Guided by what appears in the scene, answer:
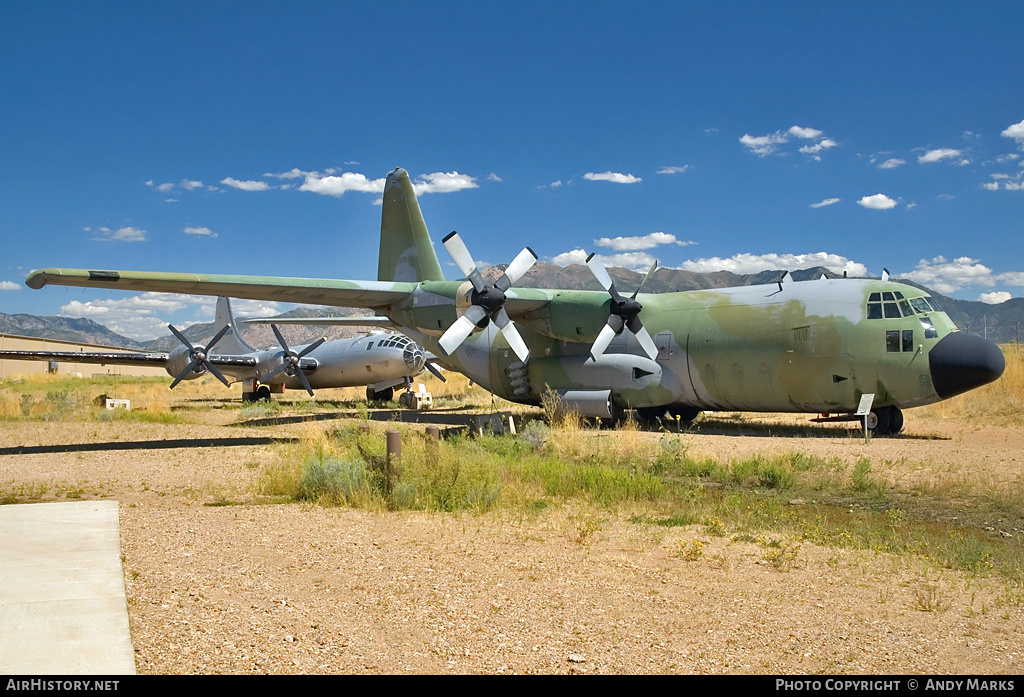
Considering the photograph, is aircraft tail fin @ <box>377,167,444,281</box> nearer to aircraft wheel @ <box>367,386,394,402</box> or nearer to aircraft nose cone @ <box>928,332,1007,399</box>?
aircraft wheel @ <box>367,386,394,402</box>

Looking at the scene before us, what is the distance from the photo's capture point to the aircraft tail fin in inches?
899

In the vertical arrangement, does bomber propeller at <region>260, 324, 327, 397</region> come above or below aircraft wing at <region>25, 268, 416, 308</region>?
below

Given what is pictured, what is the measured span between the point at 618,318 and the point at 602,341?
2.57 feet

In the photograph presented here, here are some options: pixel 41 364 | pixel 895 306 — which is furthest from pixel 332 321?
pixel 41 364

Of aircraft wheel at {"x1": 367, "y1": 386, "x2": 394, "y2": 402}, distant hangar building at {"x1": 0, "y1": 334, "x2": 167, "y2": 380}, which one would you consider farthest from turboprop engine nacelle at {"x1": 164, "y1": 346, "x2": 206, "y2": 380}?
distant hangar building at {"x1": 0, "y1": 334, "x2": 167, "y2": 380}

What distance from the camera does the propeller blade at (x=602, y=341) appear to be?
58.2 ft

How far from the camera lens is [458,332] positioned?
16.9m

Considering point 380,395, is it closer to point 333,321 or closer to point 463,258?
point 333,321

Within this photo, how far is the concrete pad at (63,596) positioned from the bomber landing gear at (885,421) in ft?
47.5

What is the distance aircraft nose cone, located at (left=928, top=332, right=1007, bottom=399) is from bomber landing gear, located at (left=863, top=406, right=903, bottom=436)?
1.32 m

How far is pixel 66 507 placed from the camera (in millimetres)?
9320

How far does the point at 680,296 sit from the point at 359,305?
26.0ft
